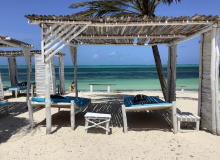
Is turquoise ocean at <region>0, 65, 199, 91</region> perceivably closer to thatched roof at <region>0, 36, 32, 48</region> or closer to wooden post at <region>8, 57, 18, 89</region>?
wooden post at <region>8, 57, 18, 89</region>

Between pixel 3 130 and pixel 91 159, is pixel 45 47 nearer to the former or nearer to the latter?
pixel 3 130

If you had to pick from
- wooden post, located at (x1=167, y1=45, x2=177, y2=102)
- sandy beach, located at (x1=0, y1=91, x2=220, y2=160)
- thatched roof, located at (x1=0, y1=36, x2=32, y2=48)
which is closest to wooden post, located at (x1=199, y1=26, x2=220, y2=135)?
sandy beach, located at (x1=0, y1=91, x2=220, y2=160)

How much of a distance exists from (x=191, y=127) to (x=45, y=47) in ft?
13.9

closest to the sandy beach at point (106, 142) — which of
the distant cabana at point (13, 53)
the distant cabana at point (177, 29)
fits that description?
the distant cabana at point (177, 29)

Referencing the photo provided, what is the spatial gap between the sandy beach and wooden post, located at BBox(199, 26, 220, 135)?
345 millimetres

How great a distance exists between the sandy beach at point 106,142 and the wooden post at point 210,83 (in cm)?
34

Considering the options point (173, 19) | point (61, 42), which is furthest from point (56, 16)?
point (173, 19)

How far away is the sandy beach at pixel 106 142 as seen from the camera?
20.2 feet

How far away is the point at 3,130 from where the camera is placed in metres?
8.24

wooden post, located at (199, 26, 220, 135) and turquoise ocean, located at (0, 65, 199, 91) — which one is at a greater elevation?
wooden post, located at (199, 26, 220, 135)

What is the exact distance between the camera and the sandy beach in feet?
20.2

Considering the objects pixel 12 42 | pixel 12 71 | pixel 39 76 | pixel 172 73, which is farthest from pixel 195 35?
pixel 12 71

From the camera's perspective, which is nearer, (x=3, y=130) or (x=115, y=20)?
(x=115, y=20)

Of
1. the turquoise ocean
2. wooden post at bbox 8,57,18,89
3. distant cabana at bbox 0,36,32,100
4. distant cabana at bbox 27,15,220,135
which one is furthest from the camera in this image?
the turquoise ocean
